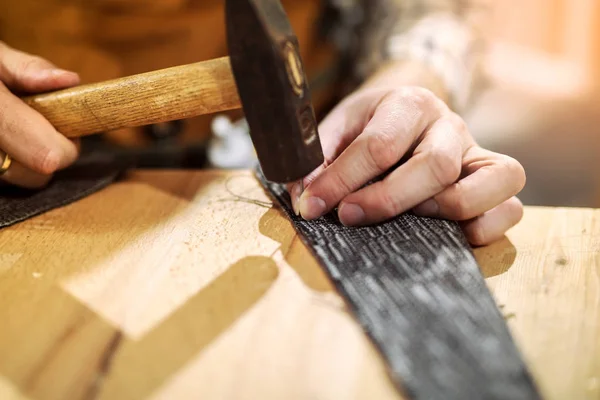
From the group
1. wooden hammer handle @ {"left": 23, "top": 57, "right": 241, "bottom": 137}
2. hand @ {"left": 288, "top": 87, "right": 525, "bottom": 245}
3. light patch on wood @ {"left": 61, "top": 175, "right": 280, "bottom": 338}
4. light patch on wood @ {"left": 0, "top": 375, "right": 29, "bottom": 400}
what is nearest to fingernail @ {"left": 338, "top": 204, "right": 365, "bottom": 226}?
hand @ {"left": 288, "top": 87, "right": 525, "bottom": 245}

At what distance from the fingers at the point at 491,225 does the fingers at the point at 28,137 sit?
0.70m

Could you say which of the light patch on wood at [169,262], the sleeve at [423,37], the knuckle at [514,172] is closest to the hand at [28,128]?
the light patch on wood at [169,262]

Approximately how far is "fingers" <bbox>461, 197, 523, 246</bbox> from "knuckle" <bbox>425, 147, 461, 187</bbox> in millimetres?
85

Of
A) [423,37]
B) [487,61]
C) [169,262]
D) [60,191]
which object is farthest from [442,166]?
[487,61]

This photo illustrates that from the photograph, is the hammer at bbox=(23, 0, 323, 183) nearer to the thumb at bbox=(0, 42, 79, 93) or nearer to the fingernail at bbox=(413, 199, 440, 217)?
the thumb at bbox=(0, 42, 79, 93)

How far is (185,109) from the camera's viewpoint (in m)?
0.80

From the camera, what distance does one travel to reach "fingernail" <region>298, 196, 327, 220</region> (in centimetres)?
79

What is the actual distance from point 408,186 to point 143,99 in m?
0.43

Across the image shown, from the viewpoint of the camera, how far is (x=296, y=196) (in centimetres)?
83

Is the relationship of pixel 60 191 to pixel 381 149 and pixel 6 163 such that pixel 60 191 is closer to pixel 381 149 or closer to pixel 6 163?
pixel 6 163

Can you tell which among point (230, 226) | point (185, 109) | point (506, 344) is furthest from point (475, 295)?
point (185, 109)

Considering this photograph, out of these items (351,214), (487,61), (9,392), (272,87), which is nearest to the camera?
(9,392)

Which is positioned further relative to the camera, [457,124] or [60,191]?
[60,191]

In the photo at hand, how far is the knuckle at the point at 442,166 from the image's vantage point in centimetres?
74
